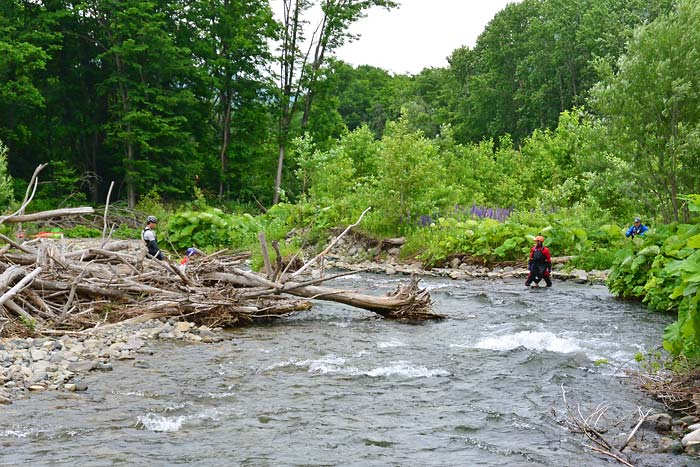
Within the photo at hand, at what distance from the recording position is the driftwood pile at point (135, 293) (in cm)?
1009

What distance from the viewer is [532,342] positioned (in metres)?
10.6

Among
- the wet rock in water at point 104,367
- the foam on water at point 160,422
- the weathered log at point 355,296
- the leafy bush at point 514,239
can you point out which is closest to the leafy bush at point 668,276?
the weathered log at point 355,296

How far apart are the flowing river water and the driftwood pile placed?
51 cm

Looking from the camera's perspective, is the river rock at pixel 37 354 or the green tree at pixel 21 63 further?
the green tree at pixel 21 63

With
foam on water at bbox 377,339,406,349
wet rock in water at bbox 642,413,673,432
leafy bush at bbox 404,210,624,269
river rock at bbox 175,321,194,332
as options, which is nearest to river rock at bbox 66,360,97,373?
river rock at bbox 175,321,194,332

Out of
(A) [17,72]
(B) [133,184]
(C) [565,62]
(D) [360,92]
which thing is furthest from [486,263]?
(D) [360,92]

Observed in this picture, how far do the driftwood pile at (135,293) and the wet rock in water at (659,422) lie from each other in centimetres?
552

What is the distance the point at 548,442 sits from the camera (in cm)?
627

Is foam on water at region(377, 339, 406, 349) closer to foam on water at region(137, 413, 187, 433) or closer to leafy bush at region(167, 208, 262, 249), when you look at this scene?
foam on water at region(137, 413, 187, 433)

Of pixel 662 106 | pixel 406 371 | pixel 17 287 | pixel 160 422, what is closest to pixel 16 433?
pixel 160 422

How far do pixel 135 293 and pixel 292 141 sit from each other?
2731 centimetres

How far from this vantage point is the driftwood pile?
1009 cm

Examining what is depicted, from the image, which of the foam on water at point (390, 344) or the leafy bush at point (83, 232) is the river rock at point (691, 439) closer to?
the foam on water at point (390, 344)

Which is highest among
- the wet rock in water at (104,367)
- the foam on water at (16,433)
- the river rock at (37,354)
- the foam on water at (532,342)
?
the foam on water at (532,342)
